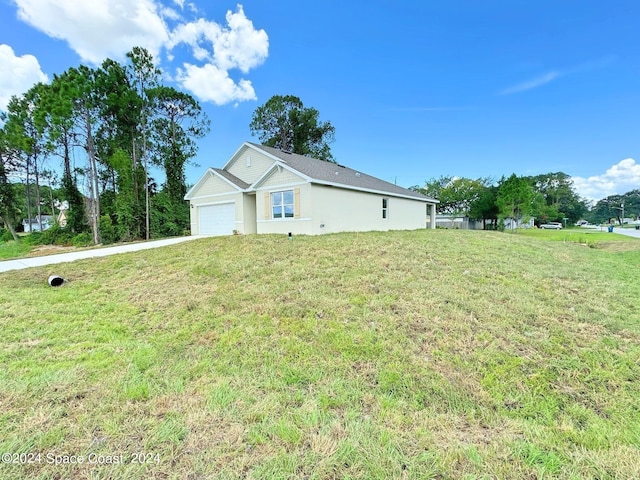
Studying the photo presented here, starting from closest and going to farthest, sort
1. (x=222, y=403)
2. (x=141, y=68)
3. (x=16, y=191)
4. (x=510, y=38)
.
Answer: (x=222, y=403), (x=510, y=38), (x=141, y=68), (x=16, y=191)

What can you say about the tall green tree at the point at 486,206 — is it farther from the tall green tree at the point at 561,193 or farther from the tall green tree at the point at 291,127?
the tall green tree at the point at 561,193

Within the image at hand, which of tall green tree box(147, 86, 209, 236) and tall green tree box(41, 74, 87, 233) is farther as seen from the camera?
tall green tree box(147, 86, 209, 236)

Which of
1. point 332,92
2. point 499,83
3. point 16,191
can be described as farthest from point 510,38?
point 16,191

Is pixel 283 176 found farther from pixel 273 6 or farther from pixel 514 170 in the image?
pixel 514 170

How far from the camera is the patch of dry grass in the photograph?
80.1 inches

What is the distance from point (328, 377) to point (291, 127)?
102 ft

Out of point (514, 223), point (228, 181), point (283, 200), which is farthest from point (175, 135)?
point (514, 223)

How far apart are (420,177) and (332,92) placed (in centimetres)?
2795

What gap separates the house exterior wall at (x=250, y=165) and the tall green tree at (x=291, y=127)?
14.8 m

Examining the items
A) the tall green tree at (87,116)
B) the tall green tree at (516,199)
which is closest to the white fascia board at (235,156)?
the tall green tree at (87,116)

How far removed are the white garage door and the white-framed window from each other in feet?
9.31

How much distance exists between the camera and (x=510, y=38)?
41.1ft

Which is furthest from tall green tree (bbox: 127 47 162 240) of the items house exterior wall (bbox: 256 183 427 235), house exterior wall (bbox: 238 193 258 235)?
house exterior wall (bbox: 256 183 427 235)

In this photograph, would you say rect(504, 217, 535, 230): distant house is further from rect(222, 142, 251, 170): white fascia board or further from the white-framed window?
rect(222, 142, 251, 170): white fascia board
